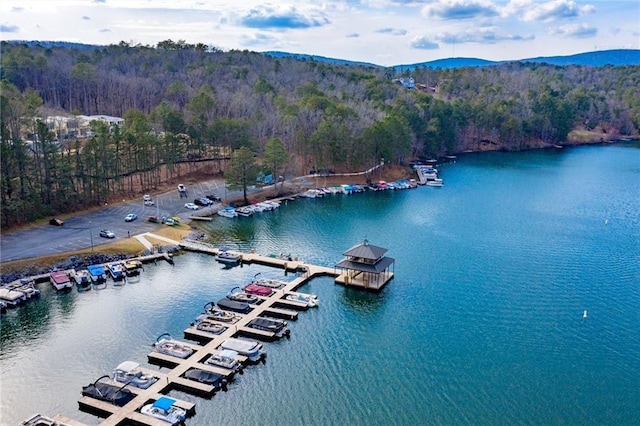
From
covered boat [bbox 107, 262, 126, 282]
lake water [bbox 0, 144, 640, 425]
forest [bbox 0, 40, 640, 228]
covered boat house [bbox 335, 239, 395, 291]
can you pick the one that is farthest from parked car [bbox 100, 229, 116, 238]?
covered boat house [bbox 335, 239, 395, 291]

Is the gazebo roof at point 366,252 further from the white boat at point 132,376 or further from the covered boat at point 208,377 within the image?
the white boat at point 132,376

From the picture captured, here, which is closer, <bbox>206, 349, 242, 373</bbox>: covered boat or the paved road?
<bbox>206, 349, 242, 373</bbox>: covered boat

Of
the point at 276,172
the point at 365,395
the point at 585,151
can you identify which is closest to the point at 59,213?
the point at 276,172

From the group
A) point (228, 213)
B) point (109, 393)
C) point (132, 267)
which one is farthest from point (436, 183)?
point (109, 393)

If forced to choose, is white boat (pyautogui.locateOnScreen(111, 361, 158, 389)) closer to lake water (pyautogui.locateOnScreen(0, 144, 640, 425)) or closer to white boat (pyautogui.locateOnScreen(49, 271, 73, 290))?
lake water (pyautogui.locateOnScreen(0, 144, 640, 425))

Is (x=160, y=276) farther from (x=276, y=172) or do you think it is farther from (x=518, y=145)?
(x=518, y=145)

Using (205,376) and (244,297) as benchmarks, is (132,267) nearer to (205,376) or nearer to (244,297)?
(244,297)
